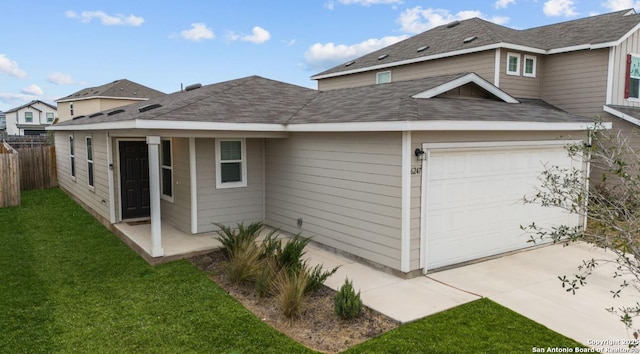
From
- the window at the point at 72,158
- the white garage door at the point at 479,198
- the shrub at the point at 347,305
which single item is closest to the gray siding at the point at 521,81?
the white garage door at the point at 479,198

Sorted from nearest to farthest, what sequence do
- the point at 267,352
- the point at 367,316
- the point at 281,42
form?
the point at 267,352 < the point at 367,316 < the point at 281,42

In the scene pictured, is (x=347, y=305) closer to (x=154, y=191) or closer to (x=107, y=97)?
(x=154, y=191)

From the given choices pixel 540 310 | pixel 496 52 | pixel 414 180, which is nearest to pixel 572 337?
pixel 540 310

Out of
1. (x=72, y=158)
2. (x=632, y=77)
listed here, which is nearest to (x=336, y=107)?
(x=632, y=77)

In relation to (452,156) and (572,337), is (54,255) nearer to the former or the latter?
(452,156)

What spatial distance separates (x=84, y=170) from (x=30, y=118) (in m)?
46.0

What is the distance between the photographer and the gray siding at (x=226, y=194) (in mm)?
9688

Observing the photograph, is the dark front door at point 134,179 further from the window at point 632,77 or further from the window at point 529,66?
the window at point 632,77

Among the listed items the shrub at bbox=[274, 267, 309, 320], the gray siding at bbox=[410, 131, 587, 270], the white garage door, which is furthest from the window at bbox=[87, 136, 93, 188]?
the white garage door

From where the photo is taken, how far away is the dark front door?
11.1 m

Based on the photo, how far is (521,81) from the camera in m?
14.1

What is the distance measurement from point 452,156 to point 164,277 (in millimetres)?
5161

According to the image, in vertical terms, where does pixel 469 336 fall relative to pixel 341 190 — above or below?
below

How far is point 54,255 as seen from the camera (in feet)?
28.1
